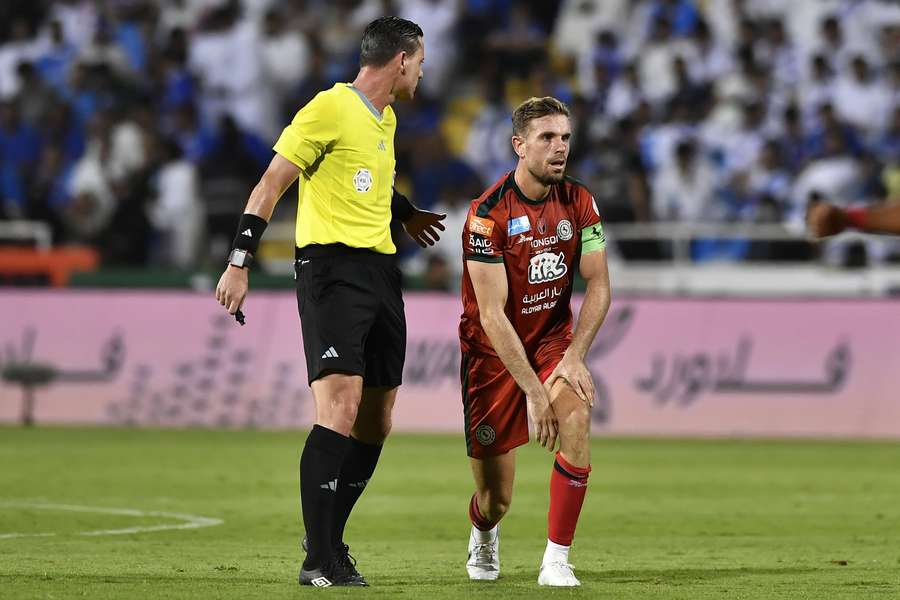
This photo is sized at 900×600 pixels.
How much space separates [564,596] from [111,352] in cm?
1266

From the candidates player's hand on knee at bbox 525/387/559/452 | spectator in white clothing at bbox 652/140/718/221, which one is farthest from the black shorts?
spectator in white clothing at bbox 652/140/718/221

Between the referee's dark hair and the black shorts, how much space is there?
97cm

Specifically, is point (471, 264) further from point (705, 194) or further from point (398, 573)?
point (705, 194)

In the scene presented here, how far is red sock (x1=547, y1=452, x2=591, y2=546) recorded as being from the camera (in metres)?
8.05

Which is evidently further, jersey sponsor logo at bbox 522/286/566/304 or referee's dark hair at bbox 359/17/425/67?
jersey sponsor logo at bbox 522/286/566/304

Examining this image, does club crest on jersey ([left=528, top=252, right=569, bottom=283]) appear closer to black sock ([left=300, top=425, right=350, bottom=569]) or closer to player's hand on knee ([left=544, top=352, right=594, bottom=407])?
player's hand on knee ([left=544, top=352, right=594, bottom=407])

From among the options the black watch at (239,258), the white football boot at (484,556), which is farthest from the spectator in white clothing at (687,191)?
the black watch at (239,258)

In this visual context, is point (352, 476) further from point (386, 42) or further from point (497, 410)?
point (386, 42)

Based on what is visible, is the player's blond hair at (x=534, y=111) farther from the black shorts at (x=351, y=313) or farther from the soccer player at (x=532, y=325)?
the black shorts at (x=351, y=313)

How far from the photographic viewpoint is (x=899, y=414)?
1830cm

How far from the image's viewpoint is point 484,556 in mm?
8516

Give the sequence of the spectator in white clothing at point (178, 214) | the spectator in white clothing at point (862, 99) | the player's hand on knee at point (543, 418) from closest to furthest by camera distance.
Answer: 1. the player's hand on knee at point (543, 418)
2. the spectator in white clothing at point (862, 99)
3. the spectator in white clothing at point (178, 214)

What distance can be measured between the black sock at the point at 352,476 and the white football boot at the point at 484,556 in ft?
2.24

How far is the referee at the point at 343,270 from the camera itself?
25.6 feet
